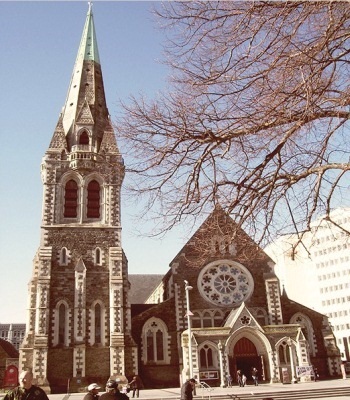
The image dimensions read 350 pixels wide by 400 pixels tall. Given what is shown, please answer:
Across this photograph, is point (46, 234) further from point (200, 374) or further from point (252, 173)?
point (252, 173)

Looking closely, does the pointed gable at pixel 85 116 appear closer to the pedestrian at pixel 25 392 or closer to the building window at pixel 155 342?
the building window at pixel 155 342

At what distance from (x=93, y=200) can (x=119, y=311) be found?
9414 mm

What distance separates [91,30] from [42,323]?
101 ft

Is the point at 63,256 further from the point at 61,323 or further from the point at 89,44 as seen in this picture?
the point at 89,44

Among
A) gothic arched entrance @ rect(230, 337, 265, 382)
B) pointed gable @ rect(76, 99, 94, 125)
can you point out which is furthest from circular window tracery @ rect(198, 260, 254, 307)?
pointed gable @ rect(76, 99, 94, 125)

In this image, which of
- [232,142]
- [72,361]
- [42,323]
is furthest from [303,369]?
[232,142]

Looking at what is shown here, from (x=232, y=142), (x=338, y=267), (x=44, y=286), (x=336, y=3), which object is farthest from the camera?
(x=338, y=267)

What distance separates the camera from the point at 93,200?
116ft

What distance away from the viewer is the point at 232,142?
8148 millimetres

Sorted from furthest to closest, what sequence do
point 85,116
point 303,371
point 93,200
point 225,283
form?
point 85,116 < point 93,200 < point 225,283 < point 303,371

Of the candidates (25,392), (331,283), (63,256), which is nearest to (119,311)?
(63,256)

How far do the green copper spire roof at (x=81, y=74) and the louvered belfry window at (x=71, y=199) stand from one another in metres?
5.48

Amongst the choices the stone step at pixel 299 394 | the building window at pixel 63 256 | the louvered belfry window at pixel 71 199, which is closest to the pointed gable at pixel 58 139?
the louvered belfry window at pixel 71 199

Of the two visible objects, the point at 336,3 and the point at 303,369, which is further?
the point at 303,369
